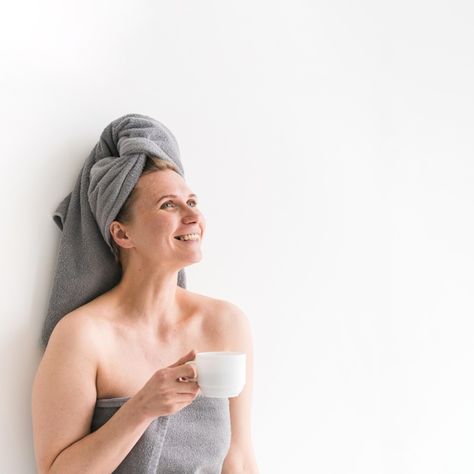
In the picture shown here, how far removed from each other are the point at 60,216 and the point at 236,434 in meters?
0.63

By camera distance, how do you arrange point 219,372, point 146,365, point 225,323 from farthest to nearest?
point 225,323 < point 146,365 < point 219,372

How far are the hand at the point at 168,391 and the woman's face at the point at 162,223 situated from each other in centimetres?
30

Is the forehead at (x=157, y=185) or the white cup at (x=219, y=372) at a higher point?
the forehead at (x=157, y=185)

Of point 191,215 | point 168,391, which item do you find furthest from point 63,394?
point 191,215

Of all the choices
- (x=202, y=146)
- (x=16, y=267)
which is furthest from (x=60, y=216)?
(x=202, y=146)

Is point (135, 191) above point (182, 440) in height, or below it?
above

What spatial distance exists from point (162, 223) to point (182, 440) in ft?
1.46

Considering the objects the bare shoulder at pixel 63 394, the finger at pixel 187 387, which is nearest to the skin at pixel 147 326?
the bare shoulder at pixel 63 394

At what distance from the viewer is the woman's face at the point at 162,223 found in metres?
1.56

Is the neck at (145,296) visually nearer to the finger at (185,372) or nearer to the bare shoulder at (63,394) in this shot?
the bare shoulder at (63,394)

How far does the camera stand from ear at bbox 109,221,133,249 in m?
1.58

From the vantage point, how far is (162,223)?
155 centimetres

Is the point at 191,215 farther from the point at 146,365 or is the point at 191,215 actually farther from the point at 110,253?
the point at 146,365

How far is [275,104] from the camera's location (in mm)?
2012
